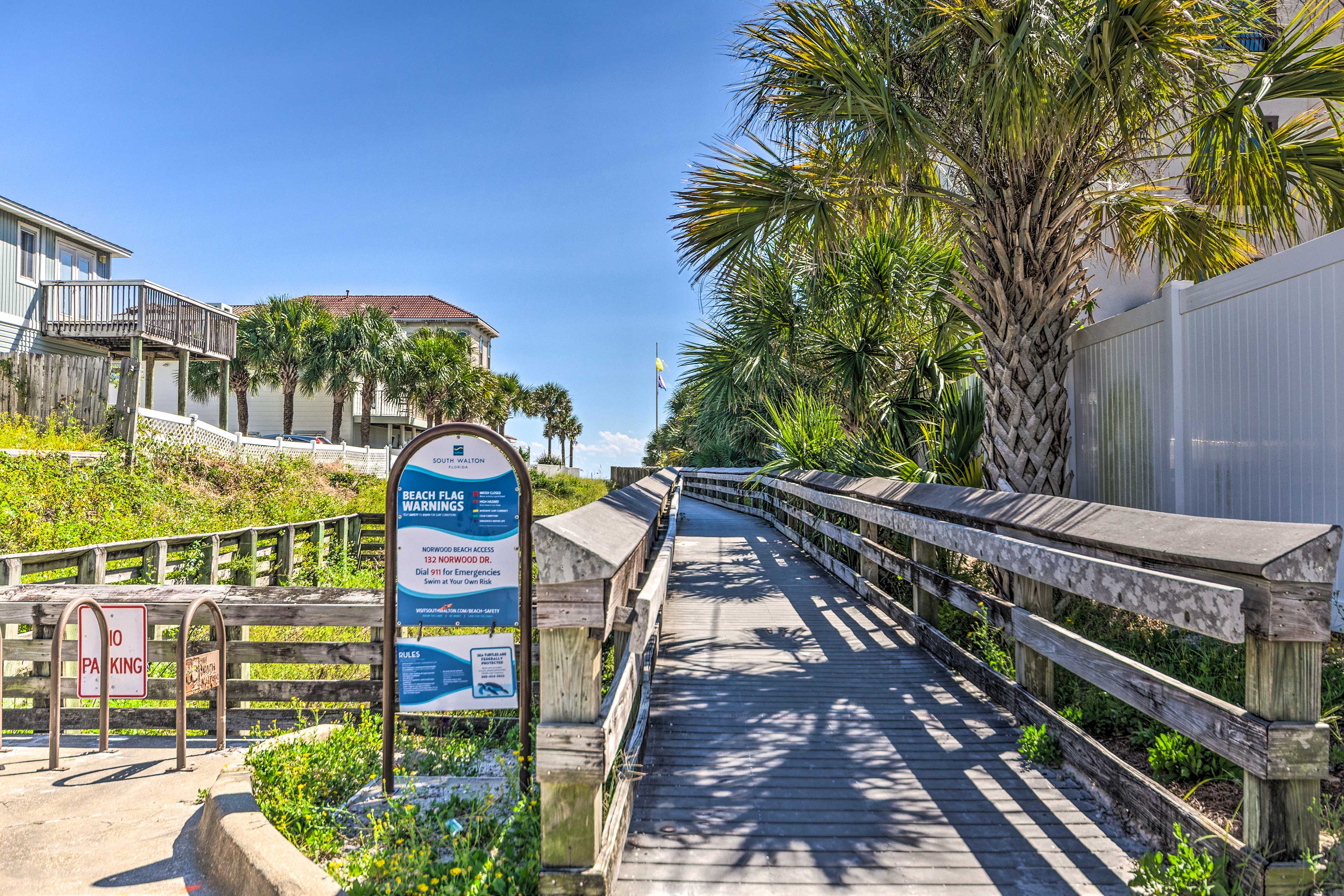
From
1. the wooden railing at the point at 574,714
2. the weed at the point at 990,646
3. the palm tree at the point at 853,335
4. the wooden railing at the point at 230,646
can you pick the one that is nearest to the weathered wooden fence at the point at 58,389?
the wooden railing at the point at 230,646

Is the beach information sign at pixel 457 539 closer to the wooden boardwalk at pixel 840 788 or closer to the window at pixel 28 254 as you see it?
the wooden boardwalk at pixel 840 788

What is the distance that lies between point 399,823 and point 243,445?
20.4 metres

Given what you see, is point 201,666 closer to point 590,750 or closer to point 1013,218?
point 590,750

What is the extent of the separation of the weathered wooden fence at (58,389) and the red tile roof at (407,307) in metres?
37.2

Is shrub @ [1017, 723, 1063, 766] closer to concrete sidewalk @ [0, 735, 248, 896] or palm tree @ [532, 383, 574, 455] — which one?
concrete sidewalk @ [0, 735, 248, 896]

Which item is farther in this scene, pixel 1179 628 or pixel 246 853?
pixel 1179 628

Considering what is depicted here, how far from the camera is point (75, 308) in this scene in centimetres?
2141

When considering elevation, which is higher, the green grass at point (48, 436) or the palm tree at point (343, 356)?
the palm tree at point (343, 356)

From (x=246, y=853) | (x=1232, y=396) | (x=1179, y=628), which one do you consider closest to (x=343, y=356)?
(x=246, y=853)

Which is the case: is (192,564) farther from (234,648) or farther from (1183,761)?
(1183,761)

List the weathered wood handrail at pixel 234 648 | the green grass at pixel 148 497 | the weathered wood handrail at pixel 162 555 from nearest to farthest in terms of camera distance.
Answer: the weathered wood handrail at pixel 234 648 → the weathered wood handrail at pixel 162 555 → the green grass at pixel 148 497

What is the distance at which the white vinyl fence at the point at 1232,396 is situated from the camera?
4.60 m

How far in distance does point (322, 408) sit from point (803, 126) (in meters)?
41.9

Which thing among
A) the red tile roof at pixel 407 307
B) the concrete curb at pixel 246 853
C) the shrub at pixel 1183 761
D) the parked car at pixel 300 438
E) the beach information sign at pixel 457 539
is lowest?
the concrete curb at pixel 246 853
